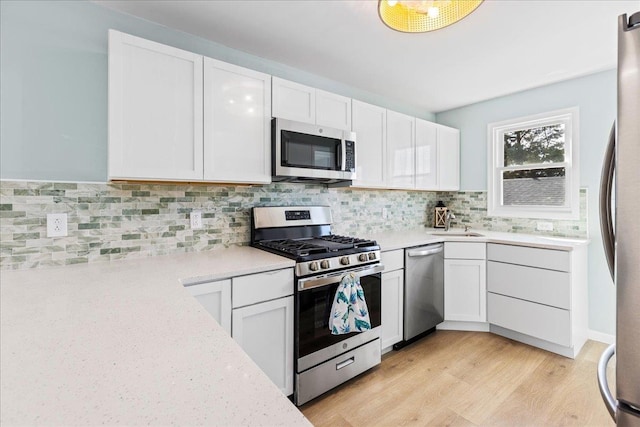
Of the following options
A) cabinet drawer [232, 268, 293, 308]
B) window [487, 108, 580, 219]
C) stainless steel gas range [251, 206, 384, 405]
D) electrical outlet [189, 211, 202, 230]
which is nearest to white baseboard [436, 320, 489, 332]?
stainless steel gas range [251, 206, 384, 405]

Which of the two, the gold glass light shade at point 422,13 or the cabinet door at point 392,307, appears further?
the cabinet door at point 392,307

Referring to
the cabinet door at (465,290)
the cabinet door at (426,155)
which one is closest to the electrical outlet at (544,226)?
the cabinet door at (465,290)

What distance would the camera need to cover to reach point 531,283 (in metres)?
2.59

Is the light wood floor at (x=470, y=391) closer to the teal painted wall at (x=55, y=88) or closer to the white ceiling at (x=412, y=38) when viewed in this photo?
the teal painted wall at (x=55, y=88)

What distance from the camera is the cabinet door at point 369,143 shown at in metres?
2.65

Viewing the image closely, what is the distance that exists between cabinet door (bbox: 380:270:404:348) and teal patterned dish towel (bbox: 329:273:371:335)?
0.44 meters

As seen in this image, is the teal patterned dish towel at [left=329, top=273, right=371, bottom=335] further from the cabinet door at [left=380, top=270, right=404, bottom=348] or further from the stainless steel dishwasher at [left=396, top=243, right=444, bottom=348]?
the stainless steel dishwasher at [left=396, top=243, right=444, bottom=348]

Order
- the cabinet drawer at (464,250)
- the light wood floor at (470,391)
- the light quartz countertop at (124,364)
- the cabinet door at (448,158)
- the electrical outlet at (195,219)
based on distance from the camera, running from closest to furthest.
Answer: the light quartz countertop at (124,364), the light wood floor at (470,391), the electrical outlet at (195,219), the cabinet drawer at (464,250), the cabinet door at (448,158)

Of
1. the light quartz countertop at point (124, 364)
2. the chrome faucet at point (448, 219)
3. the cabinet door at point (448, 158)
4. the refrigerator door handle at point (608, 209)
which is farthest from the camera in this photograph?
the chrome faucet at point (448, 219)

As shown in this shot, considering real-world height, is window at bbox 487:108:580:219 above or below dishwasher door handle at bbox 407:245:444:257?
above

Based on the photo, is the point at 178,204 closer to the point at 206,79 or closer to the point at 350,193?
the point at 206,79

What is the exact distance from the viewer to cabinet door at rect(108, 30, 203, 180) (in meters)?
1.59

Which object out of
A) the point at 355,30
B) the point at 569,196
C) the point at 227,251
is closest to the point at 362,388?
the point at 227,251

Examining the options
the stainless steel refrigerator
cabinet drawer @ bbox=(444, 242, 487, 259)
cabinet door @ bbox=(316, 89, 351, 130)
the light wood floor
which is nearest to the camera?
the stainless steel refrigerator
